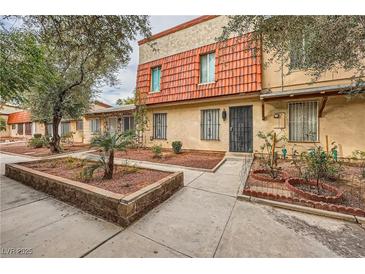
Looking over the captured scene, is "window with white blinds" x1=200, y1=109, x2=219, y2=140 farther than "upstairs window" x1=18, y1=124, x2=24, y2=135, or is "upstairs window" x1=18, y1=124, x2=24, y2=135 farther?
"upstairs window" x1=18, y1=124, x2=24, y2=135

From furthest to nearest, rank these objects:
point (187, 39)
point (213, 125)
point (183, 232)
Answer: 1. point (187, 39)
2. point (213, 125)
3. point (183, 232)

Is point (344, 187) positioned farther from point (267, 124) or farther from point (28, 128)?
point (28, 128)

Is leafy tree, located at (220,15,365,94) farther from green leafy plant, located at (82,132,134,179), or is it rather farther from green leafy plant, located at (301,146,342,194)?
green leafy plant, located at (82,132,134,179)

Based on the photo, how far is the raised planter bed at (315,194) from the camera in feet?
10.0

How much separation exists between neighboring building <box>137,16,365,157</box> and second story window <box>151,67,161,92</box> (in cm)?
6

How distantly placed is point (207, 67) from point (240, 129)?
357 centimetres

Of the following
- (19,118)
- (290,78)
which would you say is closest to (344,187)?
(290,78)

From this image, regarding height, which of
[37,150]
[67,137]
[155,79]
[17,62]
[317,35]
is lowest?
[37,150]

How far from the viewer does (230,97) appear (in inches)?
299

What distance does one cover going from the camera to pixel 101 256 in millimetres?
1868

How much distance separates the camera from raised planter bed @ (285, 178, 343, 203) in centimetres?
305

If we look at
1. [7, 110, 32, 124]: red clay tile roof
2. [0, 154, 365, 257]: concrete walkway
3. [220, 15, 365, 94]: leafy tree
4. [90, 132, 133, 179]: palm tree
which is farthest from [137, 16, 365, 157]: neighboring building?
[7, 110, 32, 124]: red clay tile roof

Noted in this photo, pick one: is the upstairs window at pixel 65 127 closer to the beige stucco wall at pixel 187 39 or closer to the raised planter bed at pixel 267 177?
the beige stucco wall at pixel 187 39
